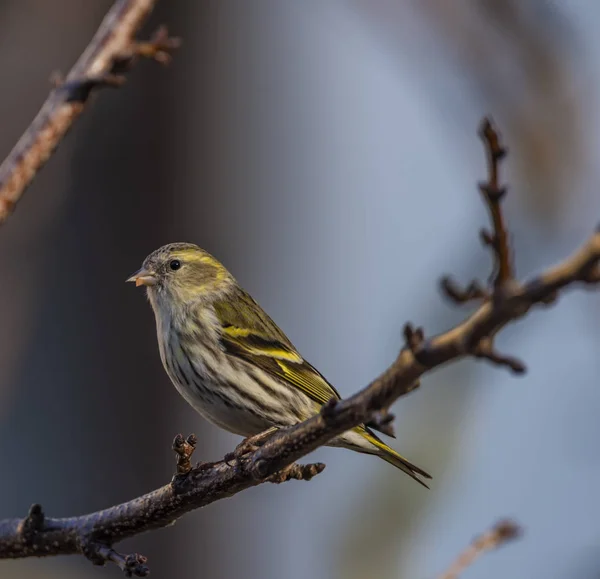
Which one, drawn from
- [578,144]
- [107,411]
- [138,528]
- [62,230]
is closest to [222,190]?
[62,230]

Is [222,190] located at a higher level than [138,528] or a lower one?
higher

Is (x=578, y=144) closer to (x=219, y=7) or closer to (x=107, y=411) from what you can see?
(x=107, y=411)

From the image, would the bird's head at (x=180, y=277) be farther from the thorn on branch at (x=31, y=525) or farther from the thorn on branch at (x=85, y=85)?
the thorn on branch at (x=85, y=85)

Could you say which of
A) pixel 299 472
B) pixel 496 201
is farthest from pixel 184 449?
pixel 496 201

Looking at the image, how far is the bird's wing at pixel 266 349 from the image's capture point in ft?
15.0

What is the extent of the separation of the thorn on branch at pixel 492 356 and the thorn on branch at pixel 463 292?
74 millimetres

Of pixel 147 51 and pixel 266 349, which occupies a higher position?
pixel 147 51

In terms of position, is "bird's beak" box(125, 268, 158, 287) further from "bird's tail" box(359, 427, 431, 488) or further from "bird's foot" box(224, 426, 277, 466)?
"bird's foot" box(224, 426, 277, 466)

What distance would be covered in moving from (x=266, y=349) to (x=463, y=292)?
305cm

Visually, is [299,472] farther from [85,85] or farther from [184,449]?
[85,85]

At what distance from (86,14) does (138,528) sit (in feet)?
15.1

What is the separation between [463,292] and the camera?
1678mm

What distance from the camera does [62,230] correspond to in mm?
6535

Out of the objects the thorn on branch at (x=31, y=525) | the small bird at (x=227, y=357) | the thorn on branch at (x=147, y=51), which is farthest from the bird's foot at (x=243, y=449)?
the thorn on branch at (x=147, y=51)
